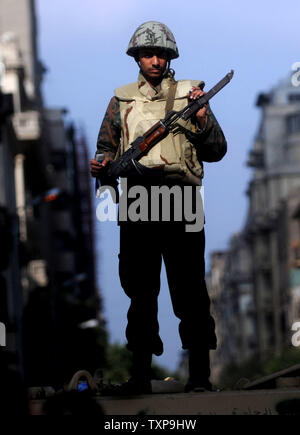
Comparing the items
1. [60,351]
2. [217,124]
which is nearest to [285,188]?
[60,351]

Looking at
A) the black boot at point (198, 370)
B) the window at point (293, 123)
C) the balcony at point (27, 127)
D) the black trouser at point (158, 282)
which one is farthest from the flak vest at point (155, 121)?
the window at point (293, 123)

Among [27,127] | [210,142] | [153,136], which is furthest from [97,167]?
[27,127]

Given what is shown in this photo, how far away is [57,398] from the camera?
21.0 feet

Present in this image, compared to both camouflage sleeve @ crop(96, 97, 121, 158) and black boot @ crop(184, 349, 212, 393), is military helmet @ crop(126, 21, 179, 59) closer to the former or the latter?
camouflage sleeve @ crop(96, 97, 121, 158)

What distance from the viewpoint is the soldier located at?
28.9 ft

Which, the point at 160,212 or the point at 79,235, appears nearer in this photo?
the point at 160,212

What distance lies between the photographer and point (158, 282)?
352 inches

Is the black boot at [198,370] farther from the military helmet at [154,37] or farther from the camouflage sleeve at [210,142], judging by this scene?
the military helmet at [154,37]

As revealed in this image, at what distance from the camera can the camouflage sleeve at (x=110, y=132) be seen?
9.34 metres

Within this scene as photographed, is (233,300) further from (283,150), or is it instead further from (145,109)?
(145,109)

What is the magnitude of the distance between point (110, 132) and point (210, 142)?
71 cm

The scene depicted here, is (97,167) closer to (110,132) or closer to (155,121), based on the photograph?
(110,132)

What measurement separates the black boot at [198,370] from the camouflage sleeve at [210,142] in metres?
1.32
